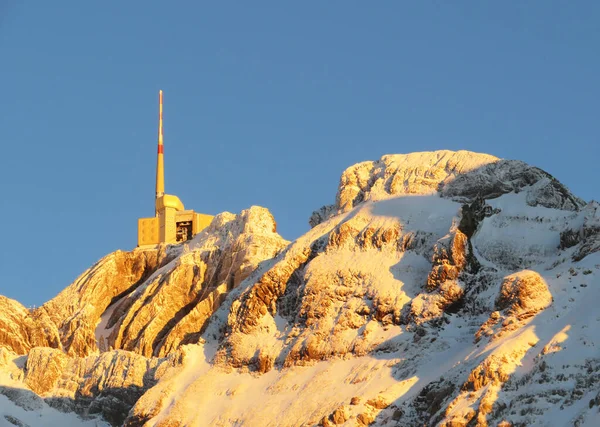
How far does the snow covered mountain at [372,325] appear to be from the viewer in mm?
110938

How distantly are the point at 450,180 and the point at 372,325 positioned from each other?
68.4 feet

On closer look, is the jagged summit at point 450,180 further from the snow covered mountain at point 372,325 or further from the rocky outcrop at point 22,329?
the rocky outcrop at point 22,329

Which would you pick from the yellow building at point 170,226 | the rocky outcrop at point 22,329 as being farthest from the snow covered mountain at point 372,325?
the yellow building at point 170,226

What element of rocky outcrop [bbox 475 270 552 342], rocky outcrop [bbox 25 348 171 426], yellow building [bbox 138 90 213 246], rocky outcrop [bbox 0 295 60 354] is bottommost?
rocky outcrop [bbox 475 270 552 342]

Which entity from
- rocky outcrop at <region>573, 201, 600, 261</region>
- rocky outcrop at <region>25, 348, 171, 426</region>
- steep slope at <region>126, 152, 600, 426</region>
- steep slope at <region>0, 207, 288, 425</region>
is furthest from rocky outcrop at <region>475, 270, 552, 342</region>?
steep slope at <region>0, 207, 288, 425</region>

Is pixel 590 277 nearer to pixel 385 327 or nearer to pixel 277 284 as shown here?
pixel 385 327

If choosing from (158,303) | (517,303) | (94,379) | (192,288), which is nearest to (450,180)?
(517,303)

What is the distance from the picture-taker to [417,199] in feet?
463

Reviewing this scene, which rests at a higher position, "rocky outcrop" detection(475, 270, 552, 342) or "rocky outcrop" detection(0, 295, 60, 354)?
"rocky outcrop" detection(0, 295, 60, 354)

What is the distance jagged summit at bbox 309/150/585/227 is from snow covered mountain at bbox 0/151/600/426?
17cm

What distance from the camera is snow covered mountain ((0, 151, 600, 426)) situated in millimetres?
110938

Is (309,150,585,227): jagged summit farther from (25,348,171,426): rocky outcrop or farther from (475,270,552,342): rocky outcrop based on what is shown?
(25,348,171,426): rocky outcrop

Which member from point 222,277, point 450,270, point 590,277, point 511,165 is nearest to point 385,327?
point 450,270

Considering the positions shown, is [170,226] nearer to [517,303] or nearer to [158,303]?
[158,303]
